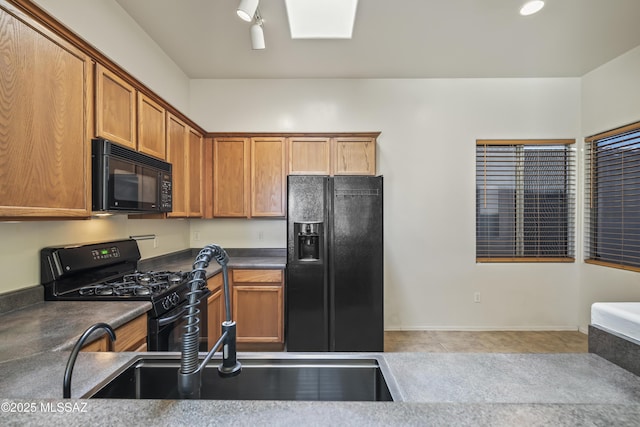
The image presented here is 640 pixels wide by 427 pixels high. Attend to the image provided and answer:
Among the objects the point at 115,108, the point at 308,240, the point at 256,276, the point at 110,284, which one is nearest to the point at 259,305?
the point at 256,276

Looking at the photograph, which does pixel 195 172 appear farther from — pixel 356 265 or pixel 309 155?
pixel 356 265

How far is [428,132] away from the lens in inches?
138

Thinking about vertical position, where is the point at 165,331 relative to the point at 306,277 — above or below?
below

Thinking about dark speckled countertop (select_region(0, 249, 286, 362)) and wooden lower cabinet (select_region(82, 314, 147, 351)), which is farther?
wooden lower cabinet (select_region(82, 314, 147, 351))

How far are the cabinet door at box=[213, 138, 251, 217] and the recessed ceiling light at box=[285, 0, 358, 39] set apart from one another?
1231 millimetres

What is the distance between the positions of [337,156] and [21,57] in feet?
8.01

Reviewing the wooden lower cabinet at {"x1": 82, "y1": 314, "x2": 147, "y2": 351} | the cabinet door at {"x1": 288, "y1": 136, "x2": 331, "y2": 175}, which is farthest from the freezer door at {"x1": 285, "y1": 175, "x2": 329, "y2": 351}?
the wooden lower cabinet at {"x1": 82, "y1": 314, "x2": 147, "y2": 351}

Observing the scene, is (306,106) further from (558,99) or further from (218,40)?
(558,99)

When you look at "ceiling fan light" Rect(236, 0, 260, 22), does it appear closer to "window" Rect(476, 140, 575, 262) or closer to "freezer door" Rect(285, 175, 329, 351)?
"freezer door" Rect(285, 175, 329, 351)

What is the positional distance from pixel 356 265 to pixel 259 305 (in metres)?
1.04

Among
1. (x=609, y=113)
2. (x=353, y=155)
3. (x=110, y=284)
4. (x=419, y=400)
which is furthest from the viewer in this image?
(x=353, y=155)

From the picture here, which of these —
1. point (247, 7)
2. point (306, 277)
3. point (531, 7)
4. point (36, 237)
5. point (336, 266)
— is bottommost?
point (306, 277)

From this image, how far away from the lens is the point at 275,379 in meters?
0.90

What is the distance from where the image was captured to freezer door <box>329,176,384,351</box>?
283 centimetres
